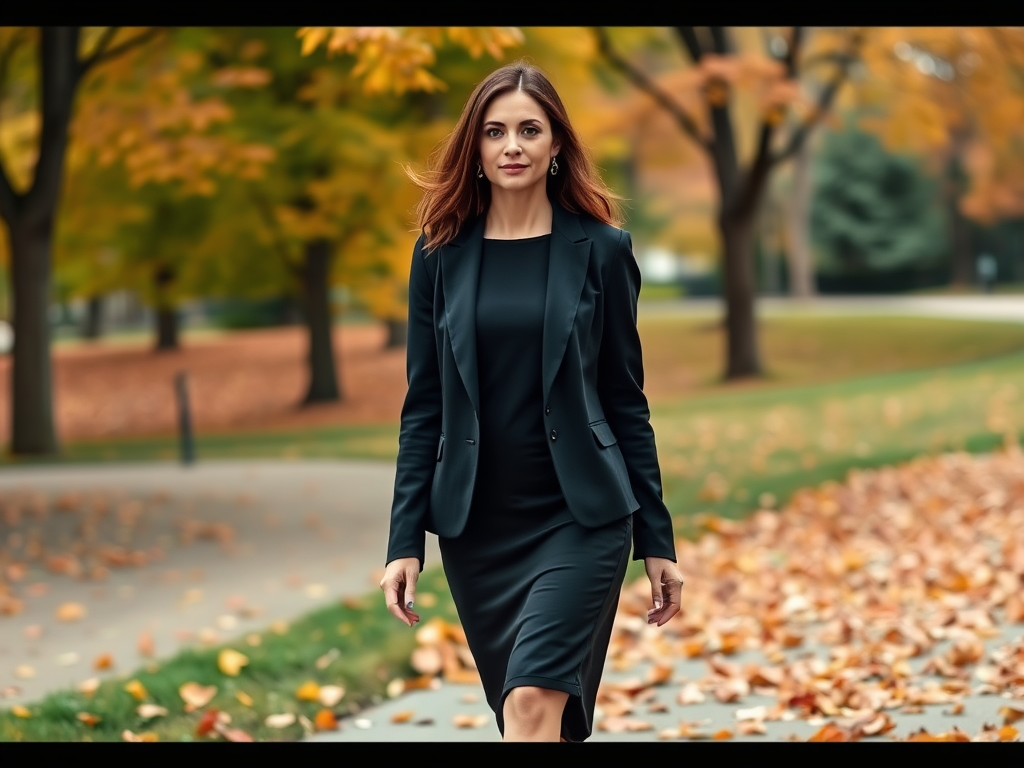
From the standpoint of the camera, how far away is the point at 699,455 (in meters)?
14.6

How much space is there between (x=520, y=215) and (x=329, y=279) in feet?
70.3

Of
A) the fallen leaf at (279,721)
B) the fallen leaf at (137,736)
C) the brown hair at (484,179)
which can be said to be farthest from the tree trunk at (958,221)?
the brown hair at (484,179)

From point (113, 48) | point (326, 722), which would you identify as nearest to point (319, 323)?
point (113, 48)

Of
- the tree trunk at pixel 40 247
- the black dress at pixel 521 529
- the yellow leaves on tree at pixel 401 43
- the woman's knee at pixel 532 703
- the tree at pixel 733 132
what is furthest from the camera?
the tree at pixel 733 132

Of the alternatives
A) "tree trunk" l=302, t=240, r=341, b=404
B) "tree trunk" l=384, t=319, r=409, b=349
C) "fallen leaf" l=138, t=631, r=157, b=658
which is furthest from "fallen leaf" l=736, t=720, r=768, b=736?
"tree trunk" l=384, t=319, r=409, b=349

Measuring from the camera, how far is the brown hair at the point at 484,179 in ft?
12.4

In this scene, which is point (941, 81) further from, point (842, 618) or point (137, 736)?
point (137, 736)

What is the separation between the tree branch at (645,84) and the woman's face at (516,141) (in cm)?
1831

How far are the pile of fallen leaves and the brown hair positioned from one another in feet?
7.62

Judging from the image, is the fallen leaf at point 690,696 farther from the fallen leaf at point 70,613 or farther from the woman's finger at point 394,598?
the fallen leaf at point 70,613

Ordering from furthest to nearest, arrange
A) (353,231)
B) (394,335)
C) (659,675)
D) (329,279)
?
(394,335), (329,279), (353,231), (659,675)

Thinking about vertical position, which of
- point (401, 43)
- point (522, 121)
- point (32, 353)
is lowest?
point (32, 353)

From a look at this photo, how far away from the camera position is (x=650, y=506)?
3891mm

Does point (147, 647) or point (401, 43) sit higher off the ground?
point (401, 43)
